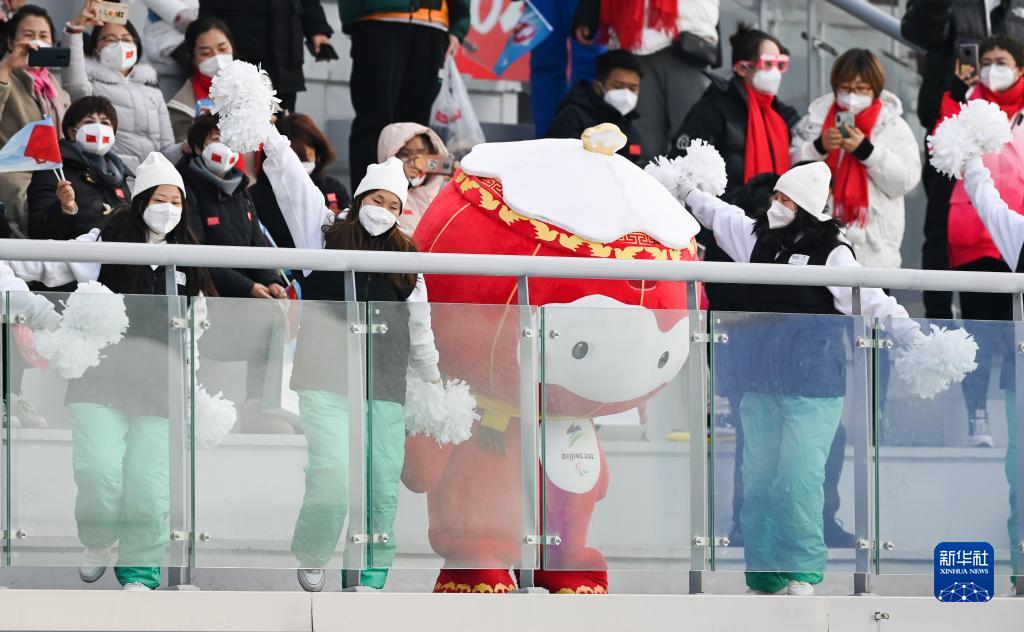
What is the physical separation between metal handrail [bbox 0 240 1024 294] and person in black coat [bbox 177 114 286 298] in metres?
1.78

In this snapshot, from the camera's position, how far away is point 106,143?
9.32m

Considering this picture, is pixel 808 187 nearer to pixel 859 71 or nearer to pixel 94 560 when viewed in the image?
pixel 859 71

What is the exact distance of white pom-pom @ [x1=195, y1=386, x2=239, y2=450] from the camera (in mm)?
6988

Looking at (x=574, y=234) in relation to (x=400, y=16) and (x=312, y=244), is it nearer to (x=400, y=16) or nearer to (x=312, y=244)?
(x=312, y=244)

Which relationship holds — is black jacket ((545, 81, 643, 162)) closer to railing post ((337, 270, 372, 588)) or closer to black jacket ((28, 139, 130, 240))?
black jacket ((28, 139, 130, 240))

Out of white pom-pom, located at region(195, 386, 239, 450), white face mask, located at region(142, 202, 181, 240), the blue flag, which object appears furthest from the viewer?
the blue flag

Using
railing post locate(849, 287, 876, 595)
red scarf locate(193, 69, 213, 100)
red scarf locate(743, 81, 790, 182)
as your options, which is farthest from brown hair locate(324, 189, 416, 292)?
red scarf locate(743, 81, 790, 182)

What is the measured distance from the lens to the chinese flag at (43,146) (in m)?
8.64

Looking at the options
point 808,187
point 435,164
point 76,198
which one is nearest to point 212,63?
point 435,164

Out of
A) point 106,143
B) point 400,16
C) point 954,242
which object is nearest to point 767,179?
point 954,242

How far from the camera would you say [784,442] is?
758 centimetres

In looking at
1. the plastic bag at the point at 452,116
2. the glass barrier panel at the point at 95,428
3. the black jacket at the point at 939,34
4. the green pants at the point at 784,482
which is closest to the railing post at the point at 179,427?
the glass barrier panel at the point at 95,428

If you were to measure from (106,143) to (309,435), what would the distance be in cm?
278

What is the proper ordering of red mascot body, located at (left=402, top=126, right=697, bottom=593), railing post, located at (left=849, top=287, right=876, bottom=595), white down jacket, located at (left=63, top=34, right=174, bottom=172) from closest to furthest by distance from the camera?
red mascot body, located at (left=402, top=126, right=697, bottom=593)
railing post, located at (left=849, top=287, right=876, bottom=595)
white down jacket, located at (left=63, top=34, right=174, bottom=172)
